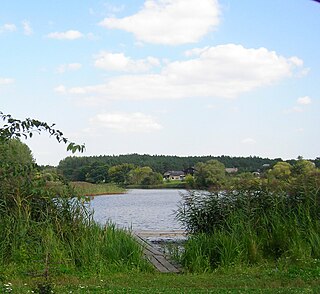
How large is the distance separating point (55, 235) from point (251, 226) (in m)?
3.31

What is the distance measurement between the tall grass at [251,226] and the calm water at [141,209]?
2298 millimetres

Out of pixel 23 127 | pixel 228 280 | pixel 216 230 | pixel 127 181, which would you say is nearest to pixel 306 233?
pixel 216 230

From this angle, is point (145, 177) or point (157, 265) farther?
point (145, 177)

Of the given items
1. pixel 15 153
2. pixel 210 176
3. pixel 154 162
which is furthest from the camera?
pixel 154 162

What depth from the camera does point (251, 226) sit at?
31.0 feet

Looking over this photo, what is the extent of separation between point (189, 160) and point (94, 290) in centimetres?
1987

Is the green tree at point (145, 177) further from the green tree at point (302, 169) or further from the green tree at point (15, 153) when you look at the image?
the green tree at point (15, 153)

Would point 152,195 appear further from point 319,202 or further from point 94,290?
point 94,290

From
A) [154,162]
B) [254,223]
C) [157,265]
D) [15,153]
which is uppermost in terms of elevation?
[154,162]

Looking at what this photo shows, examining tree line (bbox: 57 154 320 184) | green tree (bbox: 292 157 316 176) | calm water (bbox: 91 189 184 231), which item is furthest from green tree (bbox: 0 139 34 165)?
green tree (bbox: 292 157 316 176)

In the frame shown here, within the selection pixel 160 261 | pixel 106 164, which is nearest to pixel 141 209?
pixel 106 164

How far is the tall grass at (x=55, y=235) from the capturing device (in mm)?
8078

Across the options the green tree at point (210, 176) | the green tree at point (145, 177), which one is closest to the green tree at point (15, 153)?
the green tree at point (210, 176)

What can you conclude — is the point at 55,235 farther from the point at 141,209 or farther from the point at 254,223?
the point at 141,209
